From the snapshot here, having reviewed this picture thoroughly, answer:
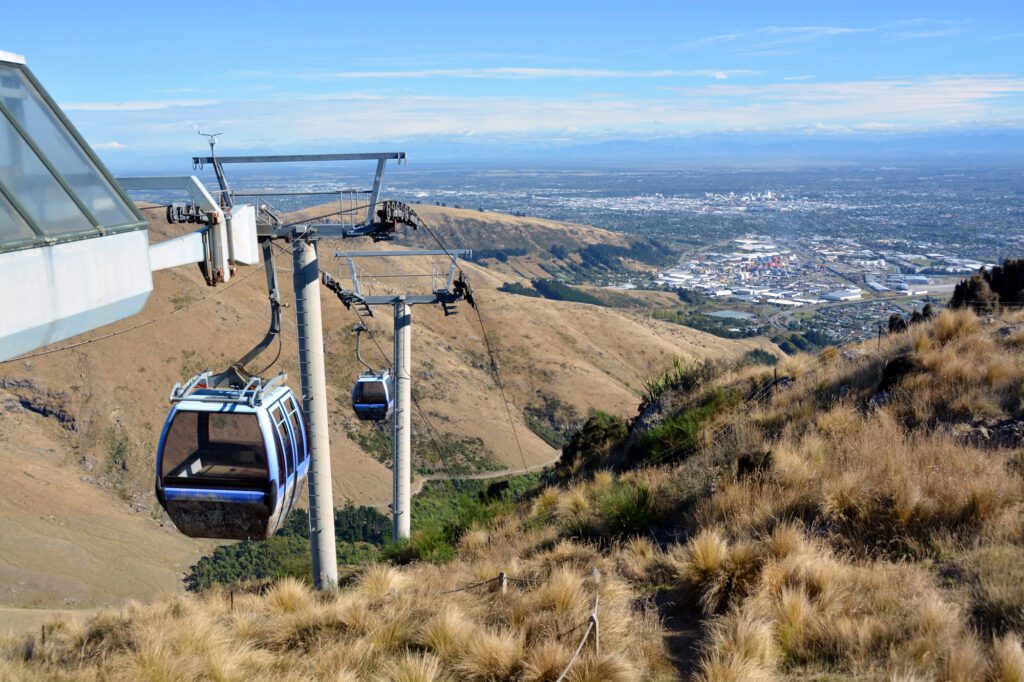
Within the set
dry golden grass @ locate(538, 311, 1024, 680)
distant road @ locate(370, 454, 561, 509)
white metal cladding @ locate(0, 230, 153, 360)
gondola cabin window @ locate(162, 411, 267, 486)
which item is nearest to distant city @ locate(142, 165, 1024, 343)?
distant road @ locate(370, 454, 561, 509)

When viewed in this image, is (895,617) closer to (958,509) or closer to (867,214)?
(958,509)

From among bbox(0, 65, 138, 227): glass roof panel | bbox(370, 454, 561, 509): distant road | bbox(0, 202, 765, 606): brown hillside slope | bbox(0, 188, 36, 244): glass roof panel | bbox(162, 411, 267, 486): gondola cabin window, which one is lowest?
bbox(370, 454, 561, 509): distant road

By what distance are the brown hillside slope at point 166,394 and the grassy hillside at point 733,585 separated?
20903mm

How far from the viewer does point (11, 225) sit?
13.4 feet

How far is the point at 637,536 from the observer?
7.45 meters

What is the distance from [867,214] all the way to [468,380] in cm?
15995

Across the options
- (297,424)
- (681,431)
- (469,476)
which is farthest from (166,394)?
(681,431)

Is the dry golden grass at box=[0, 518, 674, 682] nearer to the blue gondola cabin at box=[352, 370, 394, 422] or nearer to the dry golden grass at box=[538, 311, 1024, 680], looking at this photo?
the dry golden grass at box=[538, 311, 1024, 680]

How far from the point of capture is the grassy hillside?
4.50 meters

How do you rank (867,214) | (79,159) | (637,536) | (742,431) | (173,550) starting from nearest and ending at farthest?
(79,159), (637,536), (742,431), (173,550), (867,214)

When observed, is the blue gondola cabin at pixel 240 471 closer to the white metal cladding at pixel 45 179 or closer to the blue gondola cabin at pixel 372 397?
the white metal cladding at pixel 45 179

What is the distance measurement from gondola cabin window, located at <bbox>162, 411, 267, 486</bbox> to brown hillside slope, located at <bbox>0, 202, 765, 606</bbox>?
1706 cm

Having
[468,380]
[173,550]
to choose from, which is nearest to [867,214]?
[468,380]

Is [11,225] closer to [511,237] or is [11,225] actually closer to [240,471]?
[240,471]
